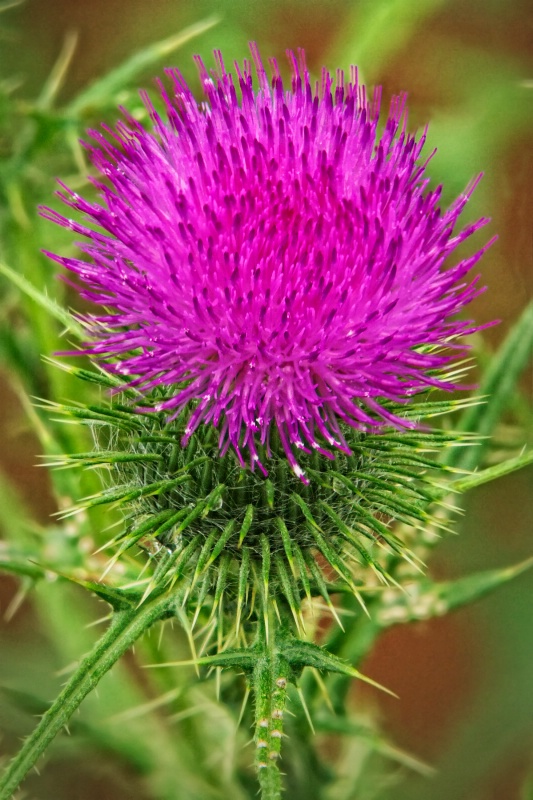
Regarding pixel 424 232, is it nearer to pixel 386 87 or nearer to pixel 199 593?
pixel 199 593

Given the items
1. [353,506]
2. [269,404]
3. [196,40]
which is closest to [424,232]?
[269,404]

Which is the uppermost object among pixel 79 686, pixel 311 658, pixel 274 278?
pixel 274 278

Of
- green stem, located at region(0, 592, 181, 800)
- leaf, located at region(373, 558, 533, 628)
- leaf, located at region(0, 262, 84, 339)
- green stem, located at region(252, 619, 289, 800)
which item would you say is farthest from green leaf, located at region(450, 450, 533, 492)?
leaf, located at region(0, 262, 84, 339)

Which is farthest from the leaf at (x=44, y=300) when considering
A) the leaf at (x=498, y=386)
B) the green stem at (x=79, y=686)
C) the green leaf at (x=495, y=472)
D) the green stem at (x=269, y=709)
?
the leaf at (x=498, y=386)

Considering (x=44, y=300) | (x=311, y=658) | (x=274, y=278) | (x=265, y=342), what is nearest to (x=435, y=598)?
(x=311, y=658)

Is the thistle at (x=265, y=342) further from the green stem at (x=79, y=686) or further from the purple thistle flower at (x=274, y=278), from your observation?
the green stem at (x=79, y=686)

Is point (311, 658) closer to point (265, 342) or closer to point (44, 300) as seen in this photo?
point (265, 342)
